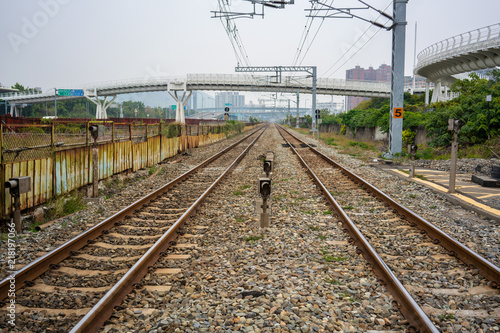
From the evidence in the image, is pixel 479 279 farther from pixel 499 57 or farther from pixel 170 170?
pixel 499 57

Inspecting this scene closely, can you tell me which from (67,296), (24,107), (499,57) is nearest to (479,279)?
(67,296)

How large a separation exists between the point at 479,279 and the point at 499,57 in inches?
1236

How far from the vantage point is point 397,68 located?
18.9 meters

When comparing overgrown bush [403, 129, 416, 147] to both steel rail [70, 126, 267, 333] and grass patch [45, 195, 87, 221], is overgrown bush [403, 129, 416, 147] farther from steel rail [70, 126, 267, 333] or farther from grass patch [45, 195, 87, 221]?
steel rail [70, 126, 267, 333]

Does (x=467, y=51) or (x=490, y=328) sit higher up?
(x=467, y=51)

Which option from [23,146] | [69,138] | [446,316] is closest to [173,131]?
[69,138]

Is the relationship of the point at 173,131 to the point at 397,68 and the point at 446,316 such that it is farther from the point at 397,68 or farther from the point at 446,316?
the point at 446,316

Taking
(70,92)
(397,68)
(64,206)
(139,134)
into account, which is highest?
(70,92)

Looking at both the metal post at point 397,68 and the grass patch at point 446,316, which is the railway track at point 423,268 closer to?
the grass patch at point 446,316

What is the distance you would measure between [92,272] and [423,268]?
182 inches

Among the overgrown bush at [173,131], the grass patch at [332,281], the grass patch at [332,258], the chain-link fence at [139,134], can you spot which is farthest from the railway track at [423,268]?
the overgrown bush at [173,131]

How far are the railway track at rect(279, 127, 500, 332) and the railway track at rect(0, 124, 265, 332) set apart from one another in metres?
3.02

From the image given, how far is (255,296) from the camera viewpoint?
4543 mm

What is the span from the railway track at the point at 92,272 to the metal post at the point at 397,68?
13.6 meters
